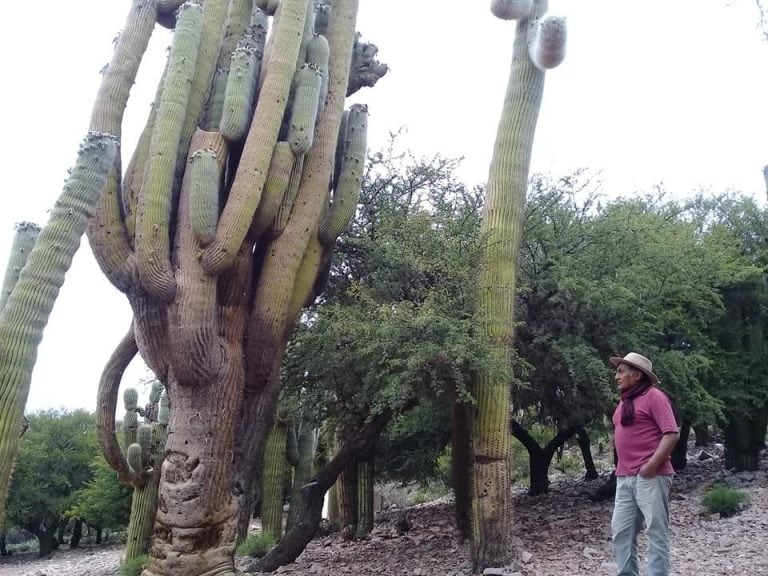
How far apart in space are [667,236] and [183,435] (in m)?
9.05

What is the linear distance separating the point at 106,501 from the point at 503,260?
2389 cm

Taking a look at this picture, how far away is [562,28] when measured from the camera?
9383 mm

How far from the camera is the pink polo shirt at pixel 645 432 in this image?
4.62m

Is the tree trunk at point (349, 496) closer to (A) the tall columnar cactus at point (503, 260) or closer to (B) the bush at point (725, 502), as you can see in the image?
(A) the tall columnar cactus at point (503, 260)

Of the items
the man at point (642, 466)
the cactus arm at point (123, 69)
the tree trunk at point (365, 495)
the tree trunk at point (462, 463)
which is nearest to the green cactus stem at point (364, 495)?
the tree trunk at point (365, 495)

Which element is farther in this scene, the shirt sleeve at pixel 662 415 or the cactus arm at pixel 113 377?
the cactus arm at pixel 113 377

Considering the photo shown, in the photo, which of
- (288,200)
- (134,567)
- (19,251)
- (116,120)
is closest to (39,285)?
(19,251)

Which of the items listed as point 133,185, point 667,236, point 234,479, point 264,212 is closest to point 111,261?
point 133,185

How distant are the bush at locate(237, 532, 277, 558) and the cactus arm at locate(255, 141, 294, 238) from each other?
7006 mm

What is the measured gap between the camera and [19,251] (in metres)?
5.60

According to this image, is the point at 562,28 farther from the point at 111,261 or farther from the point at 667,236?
the point at 111,261

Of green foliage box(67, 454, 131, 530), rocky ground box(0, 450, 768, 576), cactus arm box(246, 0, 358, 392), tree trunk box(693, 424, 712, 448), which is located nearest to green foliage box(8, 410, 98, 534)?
green foliage box(67, 454, 131, 530)

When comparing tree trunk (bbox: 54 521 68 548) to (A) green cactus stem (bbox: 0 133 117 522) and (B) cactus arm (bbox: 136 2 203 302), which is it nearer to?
(B) cactus arm (bbox: 136 2 203 302)

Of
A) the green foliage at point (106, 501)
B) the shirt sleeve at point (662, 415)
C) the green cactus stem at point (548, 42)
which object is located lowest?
the green foliage at point (106, 501)
